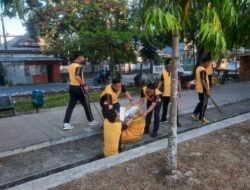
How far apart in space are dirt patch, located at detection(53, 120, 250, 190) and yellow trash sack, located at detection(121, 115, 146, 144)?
0.95m

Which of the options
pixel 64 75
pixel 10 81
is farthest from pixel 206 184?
pixel 64 75

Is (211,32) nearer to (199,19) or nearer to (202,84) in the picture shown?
(199,19)

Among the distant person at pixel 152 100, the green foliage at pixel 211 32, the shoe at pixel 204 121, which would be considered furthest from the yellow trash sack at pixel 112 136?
the shoe at pixel 204 121

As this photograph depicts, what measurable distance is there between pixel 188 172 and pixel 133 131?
5.98ft

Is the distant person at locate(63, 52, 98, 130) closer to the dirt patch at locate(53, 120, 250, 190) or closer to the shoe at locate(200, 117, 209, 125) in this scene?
the dirt patch at locate(53, 120, 250, 190)

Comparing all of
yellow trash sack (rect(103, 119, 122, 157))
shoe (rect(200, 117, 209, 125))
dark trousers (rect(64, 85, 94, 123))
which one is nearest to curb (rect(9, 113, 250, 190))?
yellow trash sack (rect(103, 119, 122, 157))

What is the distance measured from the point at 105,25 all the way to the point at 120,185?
10083 millimetres

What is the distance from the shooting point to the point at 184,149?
466 cm

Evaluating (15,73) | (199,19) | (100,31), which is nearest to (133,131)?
(199,19)

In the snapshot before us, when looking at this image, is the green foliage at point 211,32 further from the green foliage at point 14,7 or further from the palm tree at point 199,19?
the green foliage at point 14,7

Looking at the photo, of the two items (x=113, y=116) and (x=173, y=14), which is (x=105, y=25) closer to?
(x=113, y=116)

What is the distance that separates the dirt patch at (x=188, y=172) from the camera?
11.4ft

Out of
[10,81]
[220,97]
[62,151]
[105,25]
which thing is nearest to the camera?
[62,151]

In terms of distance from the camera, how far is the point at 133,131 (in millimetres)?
5477
